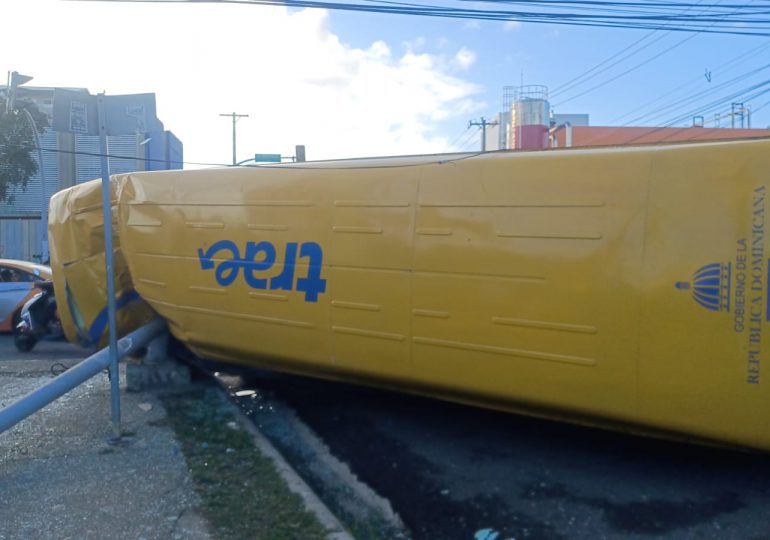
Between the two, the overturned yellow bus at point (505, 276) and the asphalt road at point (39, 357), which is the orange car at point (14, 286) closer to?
the asphalt road at point (39, 357)

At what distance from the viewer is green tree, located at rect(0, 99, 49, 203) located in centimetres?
2131

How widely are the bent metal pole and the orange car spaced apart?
6.90 m

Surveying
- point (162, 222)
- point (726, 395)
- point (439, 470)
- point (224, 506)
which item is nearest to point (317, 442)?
point (439, 470)

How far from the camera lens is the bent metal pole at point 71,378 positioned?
19.0 ft

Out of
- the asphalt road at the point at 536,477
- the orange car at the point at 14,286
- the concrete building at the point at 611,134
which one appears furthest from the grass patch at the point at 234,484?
the concrete building at the point at 611,134

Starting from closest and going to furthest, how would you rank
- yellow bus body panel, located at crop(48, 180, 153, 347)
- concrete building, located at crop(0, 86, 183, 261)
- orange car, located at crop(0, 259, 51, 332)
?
yellow bus body panel, located at crop(48, 180, 153, 347), orange car, located at crop(0, 259, 51, 332), concrete building, located at crop(0, 86, 183, 261)

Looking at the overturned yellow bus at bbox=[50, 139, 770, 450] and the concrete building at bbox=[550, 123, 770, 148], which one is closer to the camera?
the overturned yellow bus at bbox=[50, 139, 770, 450]

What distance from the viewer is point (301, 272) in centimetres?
645

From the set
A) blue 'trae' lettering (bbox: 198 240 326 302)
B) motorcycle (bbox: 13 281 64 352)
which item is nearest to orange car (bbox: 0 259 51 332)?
motorcycle (bbox: 13 281 64 352)

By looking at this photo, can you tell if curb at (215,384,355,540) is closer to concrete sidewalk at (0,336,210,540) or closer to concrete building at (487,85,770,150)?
concrete sidewalk at (0,336,210,540)

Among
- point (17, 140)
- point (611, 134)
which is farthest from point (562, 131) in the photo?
point (17, 140)

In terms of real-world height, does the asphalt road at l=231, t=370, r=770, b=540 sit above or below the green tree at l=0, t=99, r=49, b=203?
below

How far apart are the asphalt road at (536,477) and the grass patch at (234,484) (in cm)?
78

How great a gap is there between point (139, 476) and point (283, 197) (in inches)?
105
